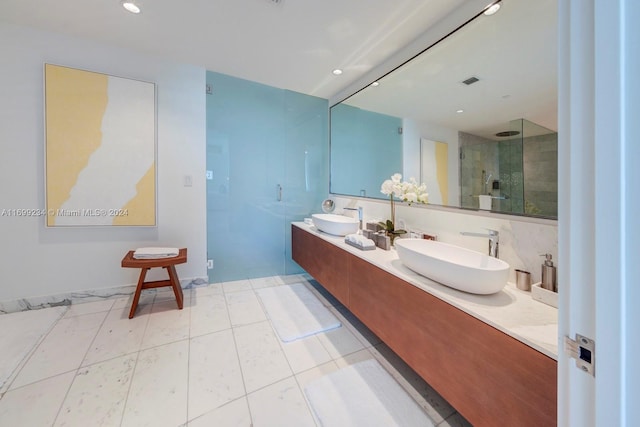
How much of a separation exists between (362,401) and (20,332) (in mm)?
2596

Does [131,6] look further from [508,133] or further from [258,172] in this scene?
[508,133]

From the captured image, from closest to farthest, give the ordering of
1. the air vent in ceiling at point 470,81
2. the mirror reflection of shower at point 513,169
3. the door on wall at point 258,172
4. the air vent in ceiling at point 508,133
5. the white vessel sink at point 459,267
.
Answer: the white vessel sink at point 459,267, the mirror reflection of shower at point 513,169, the air vent in ceiling at point 508,133, the air vent in ceiling at point 470,81, the door on wall at point 258,172

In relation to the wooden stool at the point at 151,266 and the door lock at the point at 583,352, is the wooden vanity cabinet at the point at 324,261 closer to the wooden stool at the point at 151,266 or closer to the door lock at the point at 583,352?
the wooden stool at the point at 151,266

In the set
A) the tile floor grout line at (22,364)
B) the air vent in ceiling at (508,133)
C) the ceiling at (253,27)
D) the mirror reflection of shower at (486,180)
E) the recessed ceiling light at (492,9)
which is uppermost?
the ceiling at (253,27)

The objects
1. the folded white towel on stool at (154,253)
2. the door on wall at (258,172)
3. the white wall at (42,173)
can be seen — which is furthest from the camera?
the door on wall at (258,172)

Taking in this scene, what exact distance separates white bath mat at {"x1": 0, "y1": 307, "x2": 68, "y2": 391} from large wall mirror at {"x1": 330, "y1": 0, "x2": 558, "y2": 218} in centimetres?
299

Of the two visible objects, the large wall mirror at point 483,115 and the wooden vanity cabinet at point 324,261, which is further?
the wooden vanity cabinet at point 324,261

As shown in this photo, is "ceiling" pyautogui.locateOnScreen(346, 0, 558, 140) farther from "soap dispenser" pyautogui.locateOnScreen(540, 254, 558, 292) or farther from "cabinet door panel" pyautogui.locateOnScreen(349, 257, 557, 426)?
"cabinet door panel" pyautogui.locateOnScreen(349, 257, 557, 426)

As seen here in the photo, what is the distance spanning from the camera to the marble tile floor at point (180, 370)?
1282 mm

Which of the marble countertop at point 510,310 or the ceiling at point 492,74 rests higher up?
the ceiling at point 492,74

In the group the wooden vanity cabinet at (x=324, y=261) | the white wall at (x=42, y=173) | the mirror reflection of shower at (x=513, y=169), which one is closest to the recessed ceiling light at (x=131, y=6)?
the white wall at (x=42, y=173)

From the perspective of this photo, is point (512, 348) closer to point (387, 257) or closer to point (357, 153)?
point (387, 257)

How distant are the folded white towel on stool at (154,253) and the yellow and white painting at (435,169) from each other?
7.65 feet

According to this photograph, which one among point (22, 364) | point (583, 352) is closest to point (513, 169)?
point (583, 352)
